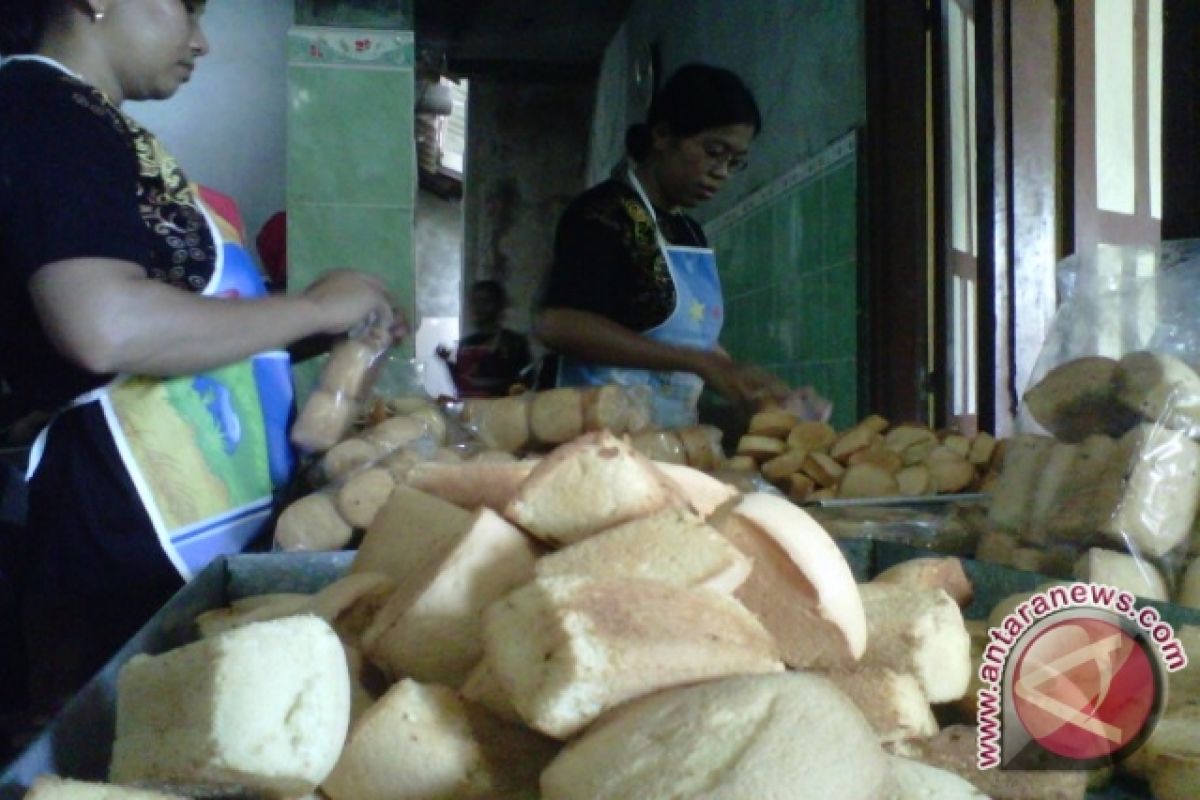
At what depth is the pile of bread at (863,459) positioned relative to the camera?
160 centimetres

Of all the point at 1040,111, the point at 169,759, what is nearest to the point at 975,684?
the point at 169,759

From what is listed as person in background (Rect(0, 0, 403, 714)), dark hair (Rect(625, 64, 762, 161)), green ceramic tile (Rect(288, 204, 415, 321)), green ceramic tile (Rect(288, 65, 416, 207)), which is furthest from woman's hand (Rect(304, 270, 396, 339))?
green ceramic tile (Rect(288, 65, 416, 207))

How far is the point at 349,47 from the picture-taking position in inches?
126

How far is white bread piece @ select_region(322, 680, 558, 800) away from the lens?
0.54 metres

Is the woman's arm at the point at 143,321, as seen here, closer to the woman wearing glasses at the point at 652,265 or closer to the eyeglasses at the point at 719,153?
the woman wearing glasses at the point at 652,265

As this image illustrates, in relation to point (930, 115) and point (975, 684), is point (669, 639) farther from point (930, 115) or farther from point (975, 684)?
point (930, 115)

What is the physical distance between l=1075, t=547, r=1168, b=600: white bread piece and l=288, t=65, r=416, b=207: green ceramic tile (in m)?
2.60

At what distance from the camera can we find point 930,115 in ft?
8.83

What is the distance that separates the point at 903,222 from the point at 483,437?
1.60m

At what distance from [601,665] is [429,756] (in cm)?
12

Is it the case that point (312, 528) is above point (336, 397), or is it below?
below

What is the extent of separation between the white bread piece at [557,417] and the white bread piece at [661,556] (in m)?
0.94

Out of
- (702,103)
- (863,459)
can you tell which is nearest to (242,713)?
(863,459)

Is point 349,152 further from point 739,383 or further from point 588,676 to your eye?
point 588,676
